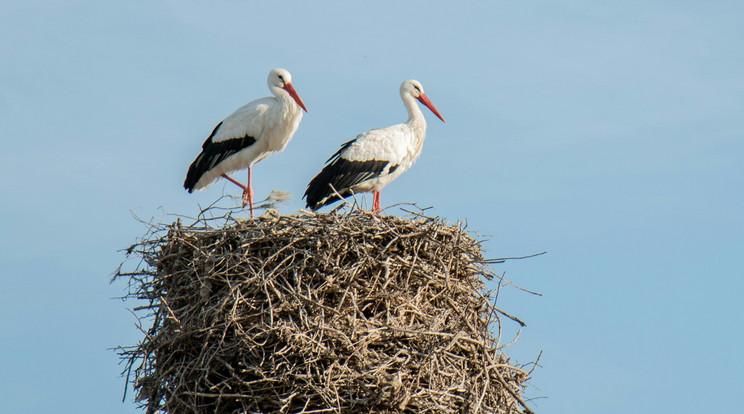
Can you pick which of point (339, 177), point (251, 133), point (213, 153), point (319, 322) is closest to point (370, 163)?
point (339, 177)

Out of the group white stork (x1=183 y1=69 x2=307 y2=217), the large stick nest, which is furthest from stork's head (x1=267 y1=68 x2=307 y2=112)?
the large stick nest

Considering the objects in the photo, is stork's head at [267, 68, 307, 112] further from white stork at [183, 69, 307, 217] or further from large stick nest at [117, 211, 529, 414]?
large stick nest at [117, 211, 529, 414]

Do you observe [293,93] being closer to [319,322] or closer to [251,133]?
[251,133]

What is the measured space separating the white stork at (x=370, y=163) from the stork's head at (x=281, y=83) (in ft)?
2.66

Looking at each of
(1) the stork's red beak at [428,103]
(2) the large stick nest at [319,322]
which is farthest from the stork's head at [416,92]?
(2) the large stick nest at [319,322]

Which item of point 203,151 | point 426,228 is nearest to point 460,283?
point 426,228

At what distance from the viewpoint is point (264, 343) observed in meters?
9.84

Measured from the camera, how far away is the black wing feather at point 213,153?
13695mm

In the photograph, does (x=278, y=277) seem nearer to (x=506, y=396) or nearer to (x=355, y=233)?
(x=355, y=233)

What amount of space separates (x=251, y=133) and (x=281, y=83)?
1.87 feet

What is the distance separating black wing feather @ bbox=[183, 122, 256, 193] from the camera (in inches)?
539

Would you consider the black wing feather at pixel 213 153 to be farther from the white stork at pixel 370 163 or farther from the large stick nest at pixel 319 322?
the large stick nest at pixel 319 322

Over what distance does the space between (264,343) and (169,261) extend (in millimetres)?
1133

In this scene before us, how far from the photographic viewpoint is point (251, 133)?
44.8ft
